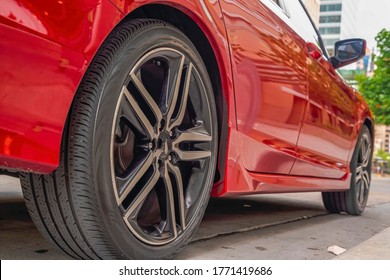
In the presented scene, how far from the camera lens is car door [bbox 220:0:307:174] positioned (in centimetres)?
207

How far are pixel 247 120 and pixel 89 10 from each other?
1.01 metres

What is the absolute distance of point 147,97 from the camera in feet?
5.48

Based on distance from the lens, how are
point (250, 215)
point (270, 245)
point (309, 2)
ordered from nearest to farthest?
point (270, 245), point (250, 215), point (309, 2)

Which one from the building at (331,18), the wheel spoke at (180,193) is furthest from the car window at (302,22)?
the wheel spoke at (180,193)

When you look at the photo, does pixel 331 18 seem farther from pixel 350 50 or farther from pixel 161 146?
pixel 161 146

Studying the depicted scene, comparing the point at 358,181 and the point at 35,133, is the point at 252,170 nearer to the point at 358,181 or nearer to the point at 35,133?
the point at 35,133

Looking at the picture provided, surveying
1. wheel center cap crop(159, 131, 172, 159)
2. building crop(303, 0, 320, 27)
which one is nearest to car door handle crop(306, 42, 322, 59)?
building crop(303, 0, 320, 27)

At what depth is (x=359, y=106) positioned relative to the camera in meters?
4.07

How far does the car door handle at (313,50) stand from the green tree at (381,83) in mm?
16859

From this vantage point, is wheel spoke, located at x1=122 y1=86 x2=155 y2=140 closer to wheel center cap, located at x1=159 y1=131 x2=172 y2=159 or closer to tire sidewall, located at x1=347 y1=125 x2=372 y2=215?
wheel center cap, located at x1=159 y1=131 x2=172 y2=159

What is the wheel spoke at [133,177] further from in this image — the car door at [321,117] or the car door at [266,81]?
the car door at [321,117]

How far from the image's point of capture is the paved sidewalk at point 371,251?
212 centimetres

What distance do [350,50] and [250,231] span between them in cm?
180

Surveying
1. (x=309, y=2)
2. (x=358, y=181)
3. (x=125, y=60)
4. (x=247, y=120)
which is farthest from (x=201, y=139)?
(x=358, y=181)
